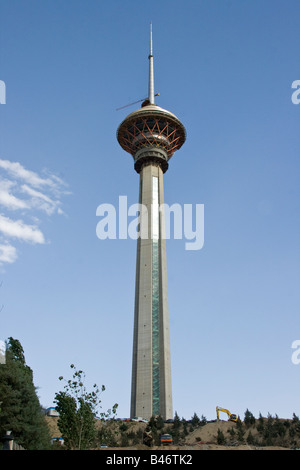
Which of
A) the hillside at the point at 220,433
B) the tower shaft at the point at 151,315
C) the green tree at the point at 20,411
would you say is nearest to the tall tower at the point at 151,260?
the tower shaft at the point at 151,315

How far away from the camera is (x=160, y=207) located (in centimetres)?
7712

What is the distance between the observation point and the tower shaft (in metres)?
62.3

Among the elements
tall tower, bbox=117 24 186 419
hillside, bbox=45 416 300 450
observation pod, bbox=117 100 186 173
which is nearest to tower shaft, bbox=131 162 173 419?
tall tower, bbox=117 24 186 419

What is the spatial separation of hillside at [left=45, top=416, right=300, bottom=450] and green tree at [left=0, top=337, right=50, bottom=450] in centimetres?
1057

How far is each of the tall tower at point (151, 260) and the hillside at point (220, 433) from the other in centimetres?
630

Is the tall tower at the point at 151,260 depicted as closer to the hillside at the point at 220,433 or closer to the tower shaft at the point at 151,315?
the tower shaft at the point at 151,315

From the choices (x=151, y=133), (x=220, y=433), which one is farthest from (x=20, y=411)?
(x=151, y=133)

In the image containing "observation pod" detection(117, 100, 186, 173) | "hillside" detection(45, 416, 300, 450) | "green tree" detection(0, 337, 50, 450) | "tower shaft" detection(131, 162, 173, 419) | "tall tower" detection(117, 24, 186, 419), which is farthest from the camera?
"observation pod" detection(117, 100, 186, 173)

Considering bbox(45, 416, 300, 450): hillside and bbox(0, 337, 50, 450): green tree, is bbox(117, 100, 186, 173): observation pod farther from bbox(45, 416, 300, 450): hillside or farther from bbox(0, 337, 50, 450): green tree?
bbox(0, 337, 50, 450): green tree

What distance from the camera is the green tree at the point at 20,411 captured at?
33.0 m

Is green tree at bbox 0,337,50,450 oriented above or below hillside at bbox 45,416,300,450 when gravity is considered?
above
